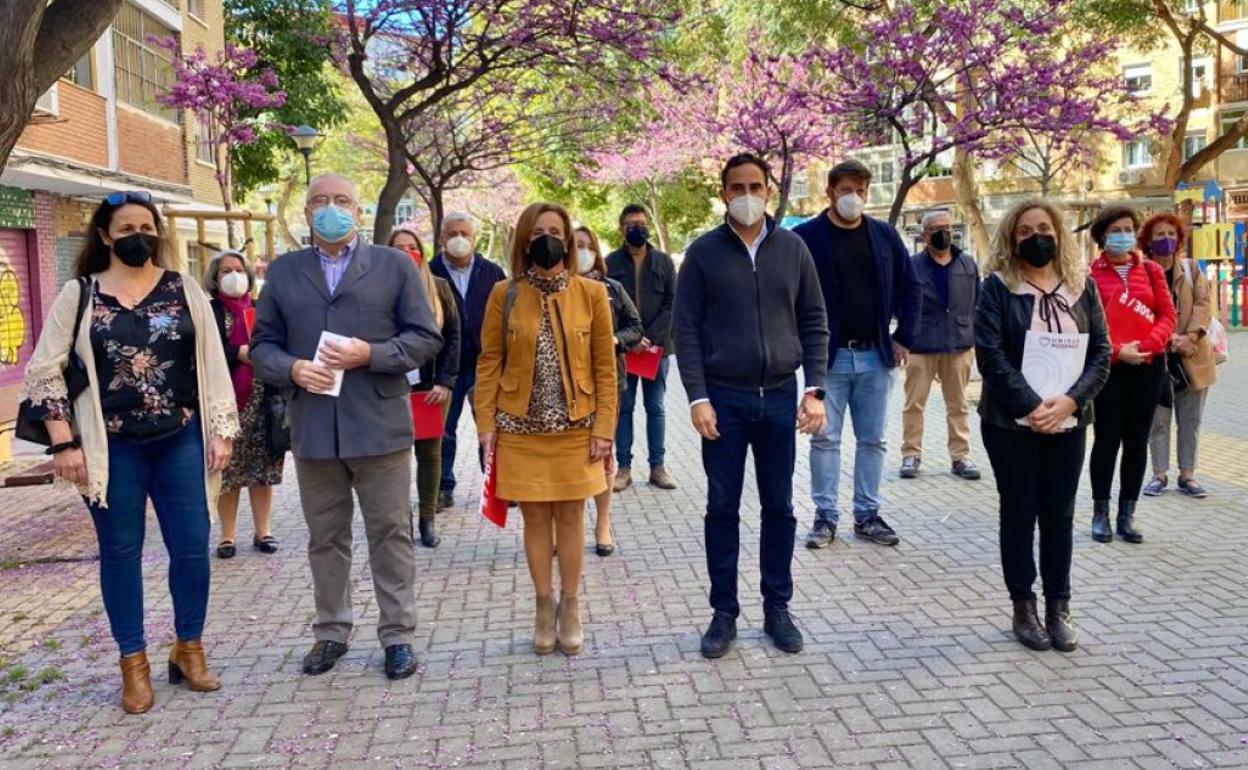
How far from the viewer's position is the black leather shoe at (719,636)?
4.62 metres

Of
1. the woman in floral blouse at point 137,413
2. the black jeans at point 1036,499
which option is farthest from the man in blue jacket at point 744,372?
the woman in floral blouse at point 137,413

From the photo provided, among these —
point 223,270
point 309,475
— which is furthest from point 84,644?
point 223,270

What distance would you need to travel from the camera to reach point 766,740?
379 cm

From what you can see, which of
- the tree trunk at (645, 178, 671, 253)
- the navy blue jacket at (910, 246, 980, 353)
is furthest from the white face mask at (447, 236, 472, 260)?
the tree trunk at (645, 178, 671, 253)

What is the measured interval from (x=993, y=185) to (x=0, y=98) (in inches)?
1821

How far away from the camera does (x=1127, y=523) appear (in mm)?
6449

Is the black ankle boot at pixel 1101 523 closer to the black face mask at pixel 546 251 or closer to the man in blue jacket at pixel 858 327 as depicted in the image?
the man in blue jacket at pixel 858 327

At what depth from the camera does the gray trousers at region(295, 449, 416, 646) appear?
4520 mm

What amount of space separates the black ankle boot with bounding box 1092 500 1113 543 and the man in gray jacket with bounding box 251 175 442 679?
4.25m

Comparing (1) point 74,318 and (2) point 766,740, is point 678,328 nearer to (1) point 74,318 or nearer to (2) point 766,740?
(2) point 766,740

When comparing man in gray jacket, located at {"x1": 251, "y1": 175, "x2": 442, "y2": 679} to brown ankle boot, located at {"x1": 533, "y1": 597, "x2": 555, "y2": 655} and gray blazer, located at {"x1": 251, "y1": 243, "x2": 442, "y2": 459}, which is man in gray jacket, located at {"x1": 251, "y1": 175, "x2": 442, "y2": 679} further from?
brown ankle boot, located at {"x1": 533, "y1": 597, "x2": 555, "y2": 655}

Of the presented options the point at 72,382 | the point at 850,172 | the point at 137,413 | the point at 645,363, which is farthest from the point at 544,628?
the point at 645,363

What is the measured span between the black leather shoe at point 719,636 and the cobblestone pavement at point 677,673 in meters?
0.05

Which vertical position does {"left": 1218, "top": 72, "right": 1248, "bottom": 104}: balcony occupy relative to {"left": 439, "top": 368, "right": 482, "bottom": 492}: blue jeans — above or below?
above
